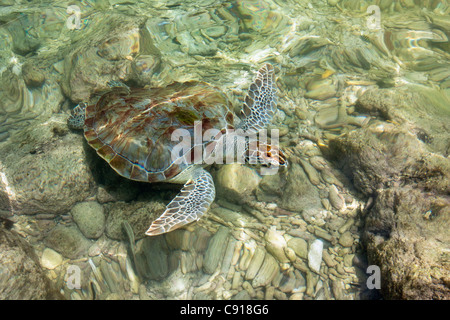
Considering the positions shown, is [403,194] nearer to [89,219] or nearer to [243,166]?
[243,166]

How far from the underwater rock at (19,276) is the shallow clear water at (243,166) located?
0.09ft

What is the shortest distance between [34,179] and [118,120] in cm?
146

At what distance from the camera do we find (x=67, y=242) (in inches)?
143

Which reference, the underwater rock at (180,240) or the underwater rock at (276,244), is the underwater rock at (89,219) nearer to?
the underwater rock at (180,240)

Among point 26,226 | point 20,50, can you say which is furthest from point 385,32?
point 20,50

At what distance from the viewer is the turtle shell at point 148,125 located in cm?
334

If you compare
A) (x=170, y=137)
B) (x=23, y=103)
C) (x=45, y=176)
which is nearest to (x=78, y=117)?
(x=45, y=176)

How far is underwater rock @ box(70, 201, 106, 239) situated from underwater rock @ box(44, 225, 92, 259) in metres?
0.10

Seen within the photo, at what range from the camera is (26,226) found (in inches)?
148

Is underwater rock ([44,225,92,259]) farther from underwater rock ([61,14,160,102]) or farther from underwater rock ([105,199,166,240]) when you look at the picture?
underwater rock ([61,14,160,102])

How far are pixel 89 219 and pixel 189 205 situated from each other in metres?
1.59

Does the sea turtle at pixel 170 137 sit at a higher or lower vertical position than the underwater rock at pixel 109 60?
lower

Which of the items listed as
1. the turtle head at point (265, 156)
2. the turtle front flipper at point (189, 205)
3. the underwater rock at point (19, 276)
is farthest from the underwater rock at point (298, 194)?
the underwater rock at point (19, 276)
